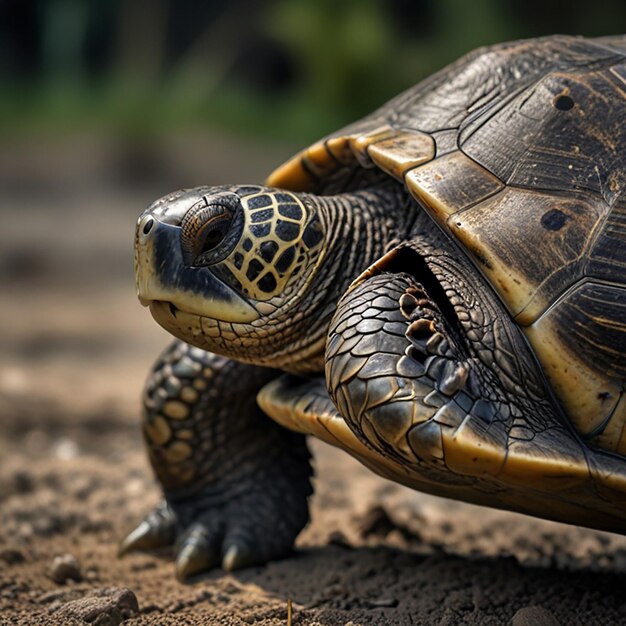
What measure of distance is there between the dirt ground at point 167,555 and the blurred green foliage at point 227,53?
10.6 meters

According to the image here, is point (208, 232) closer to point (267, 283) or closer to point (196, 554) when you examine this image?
point (267, 283)

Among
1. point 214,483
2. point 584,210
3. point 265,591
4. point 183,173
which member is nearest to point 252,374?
point 214,483

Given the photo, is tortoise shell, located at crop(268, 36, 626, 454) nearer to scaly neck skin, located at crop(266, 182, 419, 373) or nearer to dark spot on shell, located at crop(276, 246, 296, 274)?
scaly neck skin, located at crop(266, 182, 419, 373)

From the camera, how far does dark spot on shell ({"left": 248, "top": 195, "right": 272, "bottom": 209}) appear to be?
293 centimetres

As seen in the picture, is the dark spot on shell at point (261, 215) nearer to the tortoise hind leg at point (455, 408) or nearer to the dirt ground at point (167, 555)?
the tortoise hind leg at point (455, 408)

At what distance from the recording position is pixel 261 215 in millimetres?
2912

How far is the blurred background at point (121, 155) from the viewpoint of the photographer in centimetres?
425

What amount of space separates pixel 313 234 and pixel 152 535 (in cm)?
149

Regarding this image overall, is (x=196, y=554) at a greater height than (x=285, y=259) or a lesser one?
lesser

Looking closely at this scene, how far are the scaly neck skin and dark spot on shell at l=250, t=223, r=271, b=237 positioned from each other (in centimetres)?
22

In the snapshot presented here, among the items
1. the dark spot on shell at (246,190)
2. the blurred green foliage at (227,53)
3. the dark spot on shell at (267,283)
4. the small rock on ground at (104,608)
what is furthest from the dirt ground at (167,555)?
the blurred green foliage at (227,53)

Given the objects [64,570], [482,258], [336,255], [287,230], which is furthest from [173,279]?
[64,570]

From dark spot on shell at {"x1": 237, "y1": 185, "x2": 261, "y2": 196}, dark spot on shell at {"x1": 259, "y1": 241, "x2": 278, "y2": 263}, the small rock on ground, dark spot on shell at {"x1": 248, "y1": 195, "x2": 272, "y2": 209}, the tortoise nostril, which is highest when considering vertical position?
the tortoise nostril

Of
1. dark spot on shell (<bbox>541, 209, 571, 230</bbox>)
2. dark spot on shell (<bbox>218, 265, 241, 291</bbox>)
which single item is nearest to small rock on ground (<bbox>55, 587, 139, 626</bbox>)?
dark spot on shell (<bbox>218, 265, 241, 291</bbox>)
